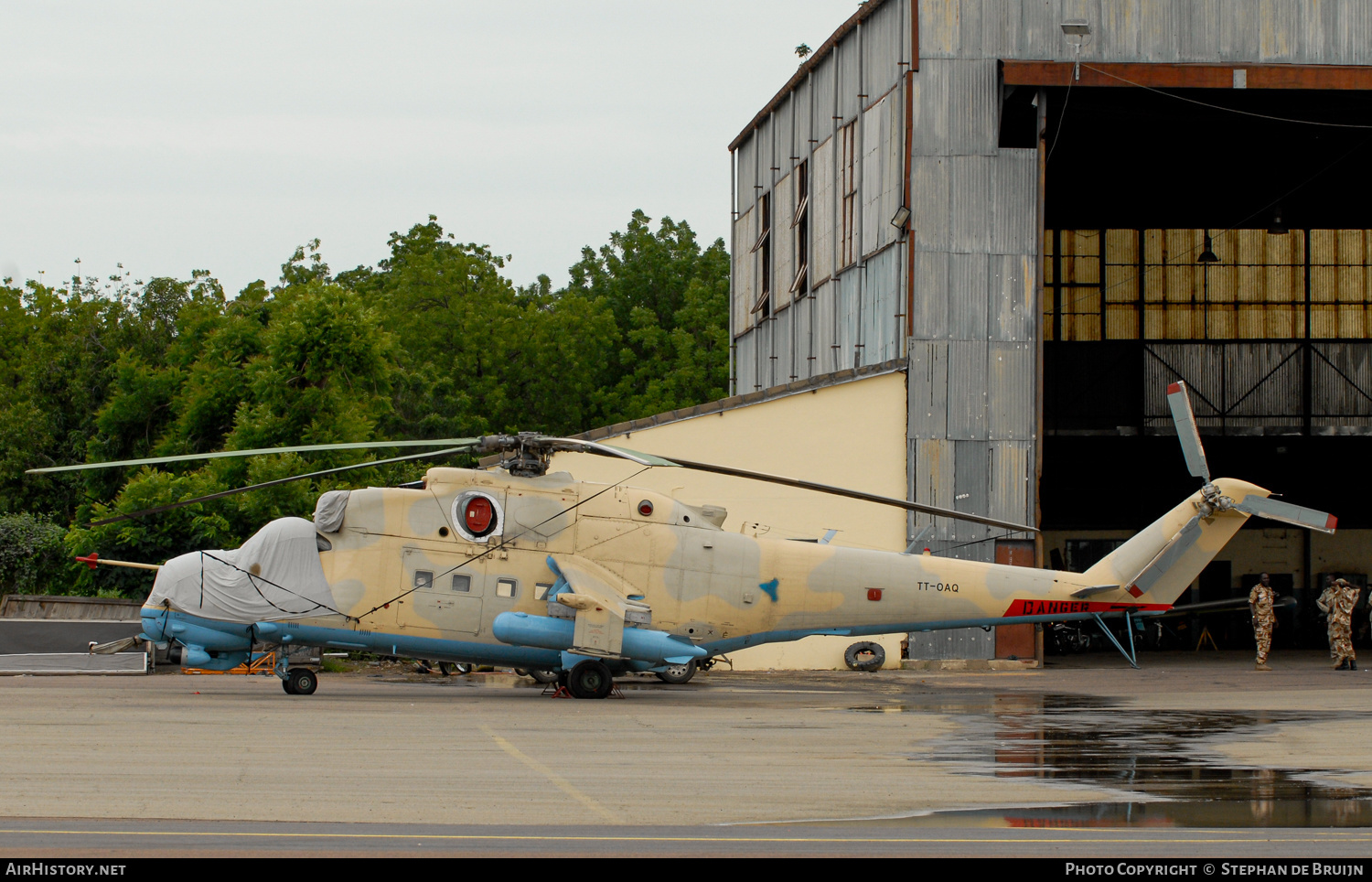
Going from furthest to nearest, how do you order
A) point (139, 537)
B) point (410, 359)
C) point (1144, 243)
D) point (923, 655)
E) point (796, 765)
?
1. point (410, 359)
2. point (1144, 243)
3. point (139, 537)
4. point (923, 655)
5. point (796, 765)

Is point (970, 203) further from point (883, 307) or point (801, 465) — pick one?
point (801, 465)

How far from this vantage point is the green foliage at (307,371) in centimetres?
3256

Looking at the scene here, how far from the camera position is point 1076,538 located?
124ft

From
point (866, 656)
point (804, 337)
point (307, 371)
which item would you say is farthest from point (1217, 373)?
point (307, 371)

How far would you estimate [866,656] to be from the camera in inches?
960

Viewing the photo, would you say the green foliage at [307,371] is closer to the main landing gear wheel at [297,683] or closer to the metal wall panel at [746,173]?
→ the main landing gear wheel at [297,683]

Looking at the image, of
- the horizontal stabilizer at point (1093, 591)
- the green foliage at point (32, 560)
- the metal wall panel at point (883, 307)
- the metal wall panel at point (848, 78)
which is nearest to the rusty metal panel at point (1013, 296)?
the metal wall panel at point (883, 307)

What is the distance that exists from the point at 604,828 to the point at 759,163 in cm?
3153

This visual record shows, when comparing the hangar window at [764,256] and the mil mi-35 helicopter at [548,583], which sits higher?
the hangar window at [764,256]

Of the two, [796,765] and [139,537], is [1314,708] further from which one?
[139,537]

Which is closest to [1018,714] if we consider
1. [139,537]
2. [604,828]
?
[604,828]

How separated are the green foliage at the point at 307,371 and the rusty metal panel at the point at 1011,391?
1504 centimetres

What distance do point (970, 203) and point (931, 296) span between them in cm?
198

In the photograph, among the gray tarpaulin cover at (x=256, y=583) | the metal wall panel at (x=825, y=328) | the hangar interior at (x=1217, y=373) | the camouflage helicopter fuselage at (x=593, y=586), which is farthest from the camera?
the hangar interior at (x=1217, y=373)
